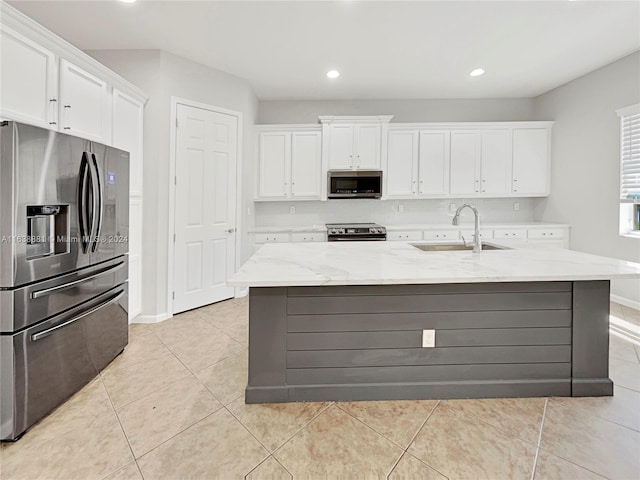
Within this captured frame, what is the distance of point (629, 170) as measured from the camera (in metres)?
3.52

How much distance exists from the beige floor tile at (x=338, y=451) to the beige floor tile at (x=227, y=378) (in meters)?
0.56

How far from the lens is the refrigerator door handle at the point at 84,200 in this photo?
191 cm

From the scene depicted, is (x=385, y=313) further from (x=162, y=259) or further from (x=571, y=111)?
(x=571, y=111)

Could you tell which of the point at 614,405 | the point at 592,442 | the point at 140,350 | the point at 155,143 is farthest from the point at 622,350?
the point at 155,143

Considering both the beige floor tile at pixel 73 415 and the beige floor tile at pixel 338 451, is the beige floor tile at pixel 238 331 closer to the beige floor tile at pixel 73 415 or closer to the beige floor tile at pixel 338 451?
the beige floor tile at pixel 73 415

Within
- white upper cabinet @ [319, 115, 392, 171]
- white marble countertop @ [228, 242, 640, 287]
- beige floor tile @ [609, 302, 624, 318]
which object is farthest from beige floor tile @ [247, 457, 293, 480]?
beige floor tile @ [609, 302, 624, 318]

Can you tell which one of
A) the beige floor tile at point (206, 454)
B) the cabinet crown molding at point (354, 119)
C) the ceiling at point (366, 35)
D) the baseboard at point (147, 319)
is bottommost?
the beige floor tile at point (206, 454)

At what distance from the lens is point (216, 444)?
60.1 inches

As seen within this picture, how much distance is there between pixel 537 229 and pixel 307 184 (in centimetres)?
331

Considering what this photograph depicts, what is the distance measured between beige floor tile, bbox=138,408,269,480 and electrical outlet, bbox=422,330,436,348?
1037 mm

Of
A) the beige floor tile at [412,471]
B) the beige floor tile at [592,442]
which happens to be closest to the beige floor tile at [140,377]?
the beige floor tile at [412,471]

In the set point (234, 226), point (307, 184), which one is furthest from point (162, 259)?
point (307, 184)

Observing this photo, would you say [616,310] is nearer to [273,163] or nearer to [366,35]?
[366,35]

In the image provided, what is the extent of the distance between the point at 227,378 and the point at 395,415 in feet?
3.71
